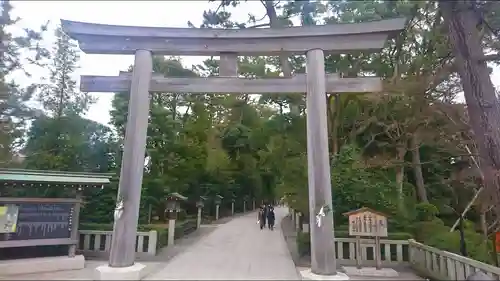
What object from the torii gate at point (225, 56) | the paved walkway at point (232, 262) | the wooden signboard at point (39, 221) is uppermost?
the torii gate at point (225, 56)

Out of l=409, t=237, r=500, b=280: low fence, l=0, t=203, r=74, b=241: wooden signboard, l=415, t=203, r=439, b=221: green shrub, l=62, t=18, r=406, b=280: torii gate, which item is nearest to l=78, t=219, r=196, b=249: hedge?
l=0, t=203, r=74, b=241: wooden signboard

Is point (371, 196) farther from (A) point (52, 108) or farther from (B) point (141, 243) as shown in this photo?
(A) point (52, 108)

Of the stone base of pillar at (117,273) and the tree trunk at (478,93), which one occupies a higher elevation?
the tree trunk at (478,93)

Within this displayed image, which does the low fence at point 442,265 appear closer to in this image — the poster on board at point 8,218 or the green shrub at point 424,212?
the green shrub at point 424,212

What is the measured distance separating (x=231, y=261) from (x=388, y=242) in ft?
14.2

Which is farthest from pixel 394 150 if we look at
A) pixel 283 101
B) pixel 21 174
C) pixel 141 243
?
pixel 21 174

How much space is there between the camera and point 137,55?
25.1 feet

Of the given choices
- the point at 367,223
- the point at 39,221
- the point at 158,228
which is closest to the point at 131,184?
the point at 39,221

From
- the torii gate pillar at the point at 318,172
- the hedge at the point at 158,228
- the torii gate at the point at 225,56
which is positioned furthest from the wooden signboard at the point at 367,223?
the hedge at the point at 158,228

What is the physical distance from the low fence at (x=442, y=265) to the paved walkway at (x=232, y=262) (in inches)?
123

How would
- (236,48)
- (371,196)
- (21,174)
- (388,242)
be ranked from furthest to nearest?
(371,196)
(388,242)
(21,174)
(236,48)

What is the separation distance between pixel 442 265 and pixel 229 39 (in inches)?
275

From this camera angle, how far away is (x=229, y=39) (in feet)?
25.0

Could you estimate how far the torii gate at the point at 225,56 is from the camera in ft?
23.4
